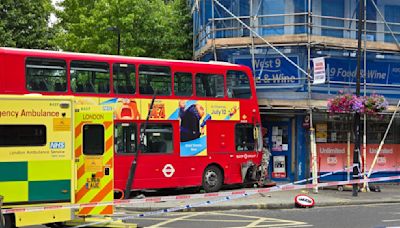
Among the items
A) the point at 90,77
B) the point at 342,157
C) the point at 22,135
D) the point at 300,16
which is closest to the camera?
the point at 22,135

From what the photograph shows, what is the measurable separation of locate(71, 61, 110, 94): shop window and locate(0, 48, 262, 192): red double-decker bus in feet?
0.09

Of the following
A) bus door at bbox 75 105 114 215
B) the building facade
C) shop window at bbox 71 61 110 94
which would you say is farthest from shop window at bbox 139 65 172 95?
bus door at bbox 75 105 114 215

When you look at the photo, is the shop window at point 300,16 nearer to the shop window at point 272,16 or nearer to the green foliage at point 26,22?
the shop window at point 272,16

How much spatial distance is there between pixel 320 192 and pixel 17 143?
1169 cm

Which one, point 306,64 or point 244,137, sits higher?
point 306,64

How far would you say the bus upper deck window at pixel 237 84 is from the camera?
17250mm

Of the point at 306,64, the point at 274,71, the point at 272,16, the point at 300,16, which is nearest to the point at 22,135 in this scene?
the point at 274,71

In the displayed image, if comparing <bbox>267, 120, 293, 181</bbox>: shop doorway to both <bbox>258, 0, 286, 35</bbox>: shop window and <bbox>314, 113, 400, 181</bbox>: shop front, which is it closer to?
<bbox>314, 113, 400, 181</bbox>: shop front

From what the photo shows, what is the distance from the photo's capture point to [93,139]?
9.39 meters

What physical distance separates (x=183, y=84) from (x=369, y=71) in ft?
26.2

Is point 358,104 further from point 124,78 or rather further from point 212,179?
point 124,78

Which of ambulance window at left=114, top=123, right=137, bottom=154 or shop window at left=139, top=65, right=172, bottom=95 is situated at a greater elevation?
shop window at left=139, top=65, right=172, bottom=95

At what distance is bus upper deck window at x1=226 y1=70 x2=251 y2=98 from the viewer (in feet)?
56.6

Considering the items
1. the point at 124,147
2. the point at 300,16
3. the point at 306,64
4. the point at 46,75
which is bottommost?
the point at 124,147
